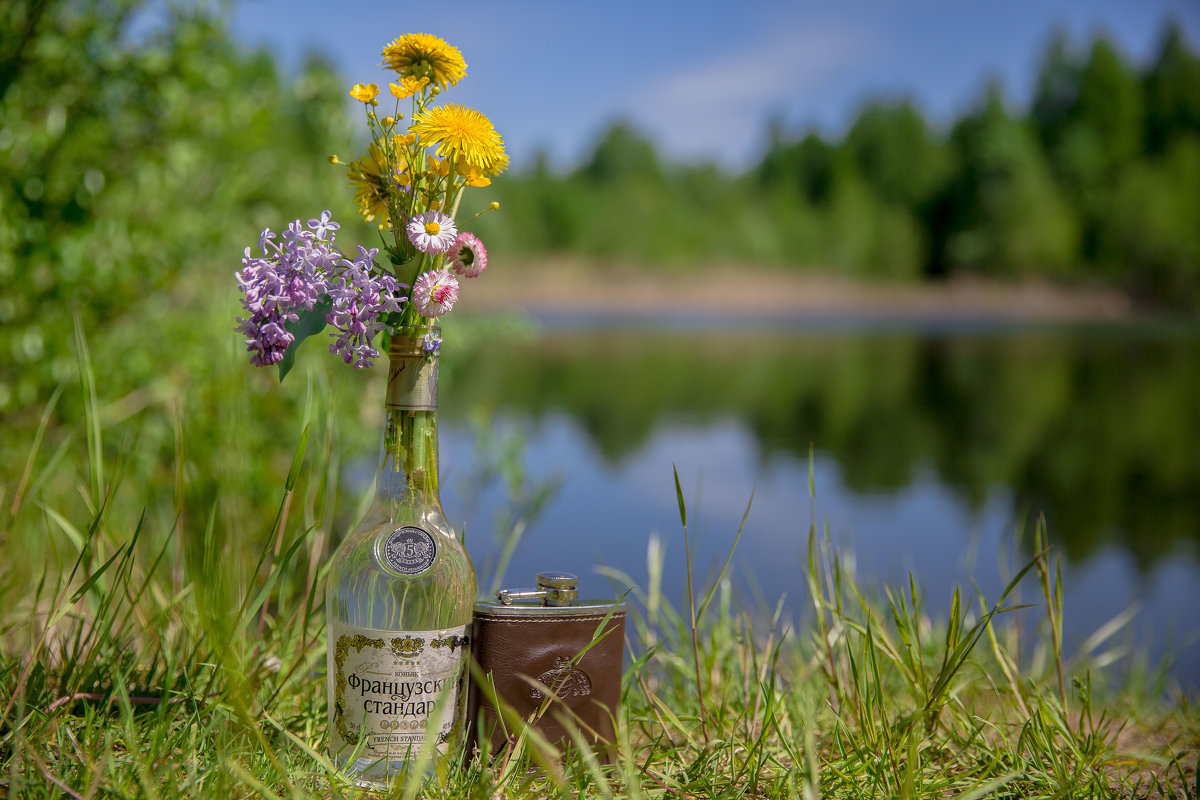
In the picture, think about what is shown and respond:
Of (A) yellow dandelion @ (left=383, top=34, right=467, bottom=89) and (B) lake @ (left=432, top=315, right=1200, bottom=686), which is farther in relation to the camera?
(B) lake @ (left=432, top=315, right=1200, bottom=686)

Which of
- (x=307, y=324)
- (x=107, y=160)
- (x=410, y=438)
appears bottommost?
(x=410, y=438)

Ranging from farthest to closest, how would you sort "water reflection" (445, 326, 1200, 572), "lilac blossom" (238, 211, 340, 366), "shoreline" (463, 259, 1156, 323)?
"shoreline" (463, 259, 1156, 323) → "water reflection" (445, 326, 1200, 572) → "lilac blossom" (238, 211, 340, 366)

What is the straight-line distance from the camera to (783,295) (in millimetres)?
29000

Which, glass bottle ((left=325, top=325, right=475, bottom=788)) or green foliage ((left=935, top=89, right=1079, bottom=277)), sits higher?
green foliage ((left=935, top=89, right=1079, bottom=277))

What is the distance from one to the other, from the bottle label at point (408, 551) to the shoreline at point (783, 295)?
78.0ft

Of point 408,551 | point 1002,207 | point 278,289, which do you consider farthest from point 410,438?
point 1002,207

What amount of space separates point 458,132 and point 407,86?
4.5 inches

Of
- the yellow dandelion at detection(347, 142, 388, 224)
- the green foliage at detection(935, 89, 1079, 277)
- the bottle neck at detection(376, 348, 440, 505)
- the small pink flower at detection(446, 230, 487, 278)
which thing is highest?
the green foliage at detection(935, 89, 1079, 277)

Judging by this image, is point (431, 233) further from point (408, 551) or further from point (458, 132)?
point (408, 551)

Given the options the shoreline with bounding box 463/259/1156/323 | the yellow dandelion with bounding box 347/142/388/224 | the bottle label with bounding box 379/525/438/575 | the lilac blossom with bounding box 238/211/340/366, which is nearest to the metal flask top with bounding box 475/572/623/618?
the bottle label with bounding box 379/525/438/575

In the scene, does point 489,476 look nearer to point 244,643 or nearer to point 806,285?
point 244,643

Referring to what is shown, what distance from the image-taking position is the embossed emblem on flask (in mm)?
1343

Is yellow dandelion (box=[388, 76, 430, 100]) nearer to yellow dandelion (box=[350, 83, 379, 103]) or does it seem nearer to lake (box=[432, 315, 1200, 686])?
yellow dandelion (box=[350, 83, 379, 103])

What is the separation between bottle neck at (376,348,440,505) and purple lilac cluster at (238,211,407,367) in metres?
0.08
